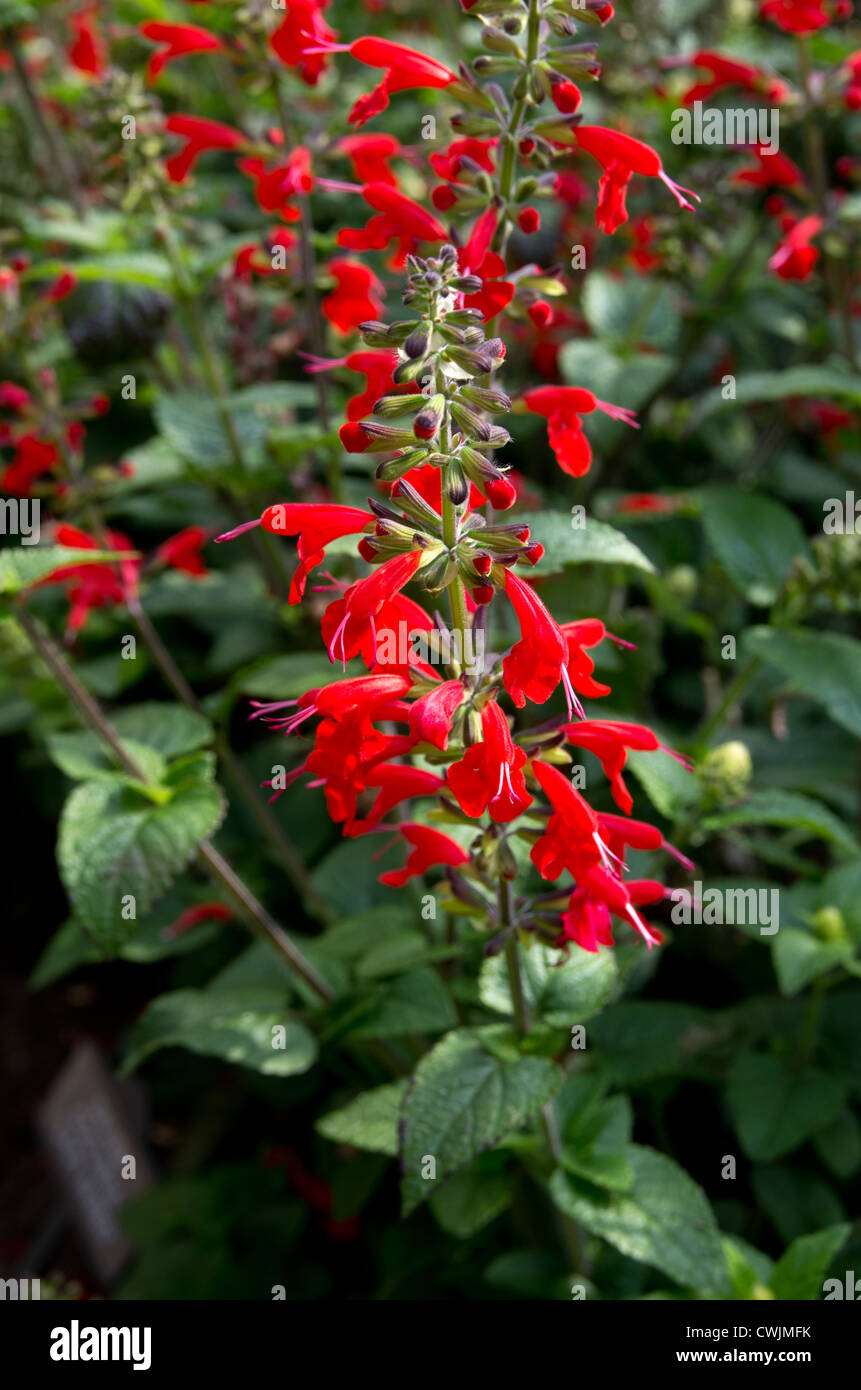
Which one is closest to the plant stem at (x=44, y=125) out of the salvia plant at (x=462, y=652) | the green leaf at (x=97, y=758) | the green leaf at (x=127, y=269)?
the salvia plant at (x=462, y=652)

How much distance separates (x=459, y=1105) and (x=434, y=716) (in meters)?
0.64

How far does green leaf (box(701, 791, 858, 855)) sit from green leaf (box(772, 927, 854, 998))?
0.64 ft

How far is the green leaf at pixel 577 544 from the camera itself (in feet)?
5.73

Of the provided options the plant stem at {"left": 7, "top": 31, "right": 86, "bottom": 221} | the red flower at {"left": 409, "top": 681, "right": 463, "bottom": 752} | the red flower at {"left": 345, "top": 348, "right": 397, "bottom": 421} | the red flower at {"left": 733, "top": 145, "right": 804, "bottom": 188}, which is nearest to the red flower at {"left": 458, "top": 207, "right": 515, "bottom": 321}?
the red flower at {"left": 345, "top": 348, "right": 397, "bottom": 421}

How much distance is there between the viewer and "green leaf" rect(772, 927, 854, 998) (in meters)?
2.03

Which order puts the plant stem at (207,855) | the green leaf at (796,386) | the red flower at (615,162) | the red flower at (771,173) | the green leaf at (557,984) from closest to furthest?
the red flower at (615,162) < the green leaf at (557,984) < the plant stem at (207,855) < the green leaf at (796,386) < the red flower at (771,173)

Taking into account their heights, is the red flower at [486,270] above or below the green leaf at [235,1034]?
above

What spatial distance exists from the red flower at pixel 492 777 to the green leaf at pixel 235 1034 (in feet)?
2.82

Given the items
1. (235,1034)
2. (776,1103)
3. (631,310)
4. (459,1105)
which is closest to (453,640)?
(459,1105)

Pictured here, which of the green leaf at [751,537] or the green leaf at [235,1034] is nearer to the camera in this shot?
the green leaf at [235,1034]

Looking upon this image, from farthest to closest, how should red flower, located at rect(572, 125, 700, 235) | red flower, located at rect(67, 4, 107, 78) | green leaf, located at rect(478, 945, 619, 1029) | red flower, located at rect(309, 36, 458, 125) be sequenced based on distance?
red flower, located at rect(67, 4, 107, 78) < green leaf, located at rect(478, 945, 619, 1029) < red flower, located at rect(309, 36, 458, 125) < red flower, located at rect(572, 125, 700, 235)

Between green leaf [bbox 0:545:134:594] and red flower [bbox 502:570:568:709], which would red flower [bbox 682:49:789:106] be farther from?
red flower [bbox 502:570:568:709]

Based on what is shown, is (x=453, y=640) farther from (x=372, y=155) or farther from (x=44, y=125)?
(x=44, y=125)

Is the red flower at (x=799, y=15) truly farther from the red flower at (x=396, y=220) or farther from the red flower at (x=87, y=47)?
the red flower at (x=87, y=47)
